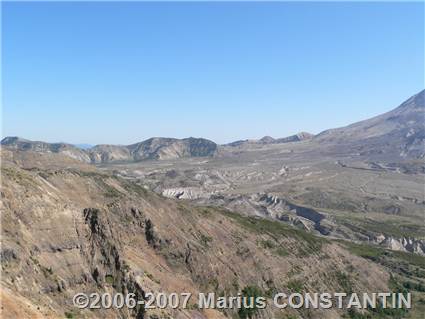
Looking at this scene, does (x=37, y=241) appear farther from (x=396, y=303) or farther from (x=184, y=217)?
(x=396, y=303)

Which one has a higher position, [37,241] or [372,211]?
[37,241]

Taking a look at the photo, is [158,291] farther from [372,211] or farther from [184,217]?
[372,211]

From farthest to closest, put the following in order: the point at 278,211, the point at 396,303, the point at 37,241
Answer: the point at 278,211, the point at 396,303, the point at 37,241

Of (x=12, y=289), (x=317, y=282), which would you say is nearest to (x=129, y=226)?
(x=12, y=289)

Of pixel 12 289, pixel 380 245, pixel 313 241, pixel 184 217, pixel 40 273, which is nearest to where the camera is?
pixel 12 289

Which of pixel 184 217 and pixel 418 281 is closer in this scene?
pixel 184 217

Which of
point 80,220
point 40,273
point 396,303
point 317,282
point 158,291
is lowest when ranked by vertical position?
point 396,303
